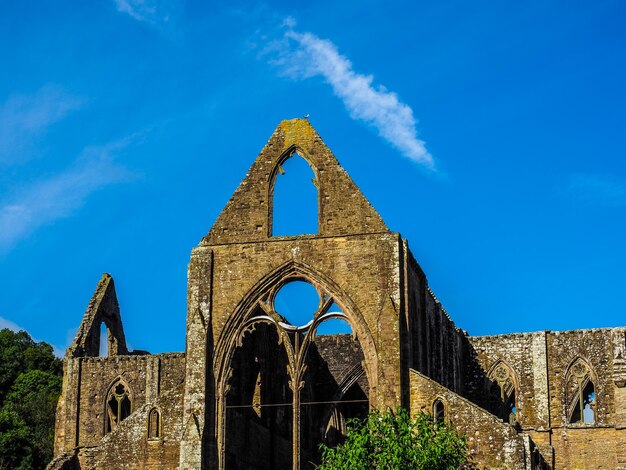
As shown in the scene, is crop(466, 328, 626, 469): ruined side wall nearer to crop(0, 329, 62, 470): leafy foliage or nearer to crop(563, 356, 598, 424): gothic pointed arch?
crop(563, 356, 598, 424): gothic pointed arch

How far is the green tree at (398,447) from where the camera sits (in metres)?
27.1

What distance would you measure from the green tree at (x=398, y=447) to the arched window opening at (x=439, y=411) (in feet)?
4.43

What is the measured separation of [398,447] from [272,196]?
8.52 m

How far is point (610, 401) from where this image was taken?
39094 mm

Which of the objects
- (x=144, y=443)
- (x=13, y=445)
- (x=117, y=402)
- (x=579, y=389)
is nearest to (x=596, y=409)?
(x=579, y=389)

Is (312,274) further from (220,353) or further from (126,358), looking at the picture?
(126,358)

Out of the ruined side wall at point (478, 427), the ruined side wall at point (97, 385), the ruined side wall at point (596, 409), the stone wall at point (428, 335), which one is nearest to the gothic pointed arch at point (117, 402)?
the ruined side wall at point (97, 385)

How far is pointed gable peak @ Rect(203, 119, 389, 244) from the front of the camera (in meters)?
31.9

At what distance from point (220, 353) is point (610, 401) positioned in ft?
45.5

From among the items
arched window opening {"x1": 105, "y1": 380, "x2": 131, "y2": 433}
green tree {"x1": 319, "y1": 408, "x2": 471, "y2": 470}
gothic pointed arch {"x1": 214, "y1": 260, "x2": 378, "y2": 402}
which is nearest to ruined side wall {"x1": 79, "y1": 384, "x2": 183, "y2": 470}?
gothic pointed arch {"x1": 214, "y1": 260, "x2": 378, "y2": 402}

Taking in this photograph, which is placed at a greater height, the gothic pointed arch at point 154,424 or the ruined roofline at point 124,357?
the ruined roofline at point 124,357

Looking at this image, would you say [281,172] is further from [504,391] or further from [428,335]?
[504,391]

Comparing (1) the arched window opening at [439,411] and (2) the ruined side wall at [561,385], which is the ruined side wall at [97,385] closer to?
(2) the ruined side wall at [561,385]

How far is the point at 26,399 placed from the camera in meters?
68.6
